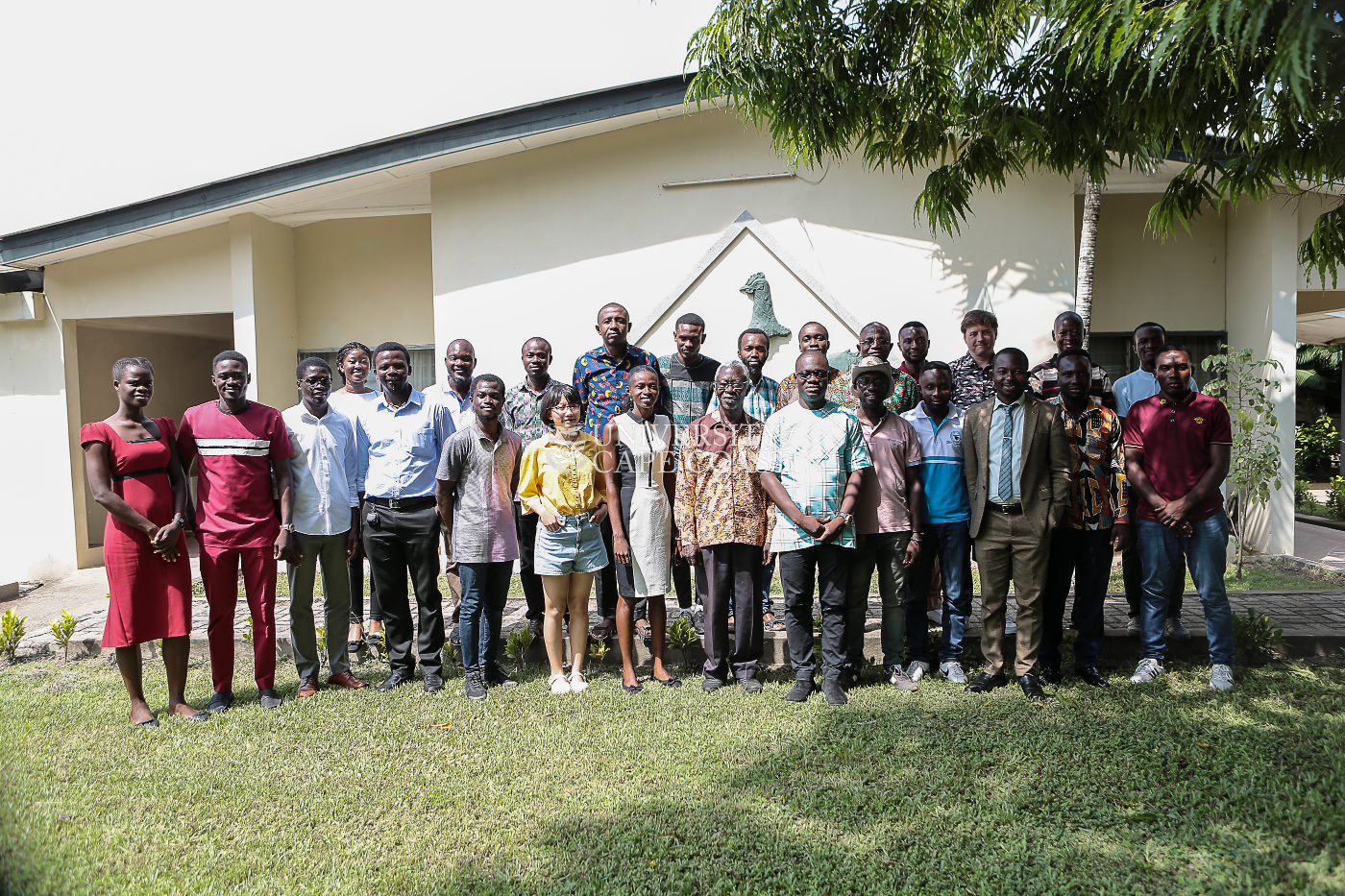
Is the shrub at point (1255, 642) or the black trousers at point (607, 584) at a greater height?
the black trousers at point (607, 584)

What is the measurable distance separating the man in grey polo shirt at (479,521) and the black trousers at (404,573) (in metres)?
0.20

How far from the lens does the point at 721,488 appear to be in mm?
5031

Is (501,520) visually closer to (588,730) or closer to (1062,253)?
(588,730)

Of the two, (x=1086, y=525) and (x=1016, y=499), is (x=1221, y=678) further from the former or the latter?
(x=1016, y=499)

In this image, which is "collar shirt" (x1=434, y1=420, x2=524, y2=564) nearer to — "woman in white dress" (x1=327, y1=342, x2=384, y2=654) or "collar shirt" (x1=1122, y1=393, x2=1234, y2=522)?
"woman in white dress" (x1=327, y1=342, x2=384, y2=654)

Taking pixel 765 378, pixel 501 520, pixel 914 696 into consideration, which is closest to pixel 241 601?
pixel 501 520

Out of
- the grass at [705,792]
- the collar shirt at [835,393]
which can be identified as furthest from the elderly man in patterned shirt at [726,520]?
the collar shirt at [835,393]

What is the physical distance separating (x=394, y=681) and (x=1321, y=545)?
428 inches

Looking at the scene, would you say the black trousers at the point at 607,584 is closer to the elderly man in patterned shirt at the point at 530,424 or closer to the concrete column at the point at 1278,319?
the elderly man in patterned shirt at the point at 530,424

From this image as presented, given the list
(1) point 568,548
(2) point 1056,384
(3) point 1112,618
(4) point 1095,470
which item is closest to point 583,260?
(1) point 568,548

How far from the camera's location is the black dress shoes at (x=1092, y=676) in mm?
A: 4938

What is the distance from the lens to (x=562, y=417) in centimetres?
514

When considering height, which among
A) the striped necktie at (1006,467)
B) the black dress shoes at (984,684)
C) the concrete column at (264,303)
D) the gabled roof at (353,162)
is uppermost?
the gabled roof at (353,162)

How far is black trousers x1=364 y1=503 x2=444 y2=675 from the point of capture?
17.4ft
